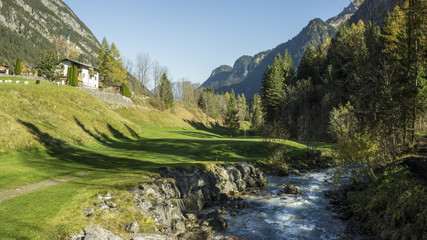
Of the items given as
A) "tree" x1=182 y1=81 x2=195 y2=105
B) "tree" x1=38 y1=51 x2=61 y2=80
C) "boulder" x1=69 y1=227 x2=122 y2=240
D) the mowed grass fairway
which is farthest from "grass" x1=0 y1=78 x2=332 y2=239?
"tree" x1=182 y1=81 x2=195 y2=105

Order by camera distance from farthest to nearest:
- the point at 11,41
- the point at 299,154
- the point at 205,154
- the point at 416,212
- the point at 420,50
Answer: the point at 11,41 → the point at 299,154 → the point at 205,154 → the point at 420,50 → the point at 416,212

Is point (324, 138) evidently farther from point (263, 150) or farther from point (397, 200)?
point (397, 200)

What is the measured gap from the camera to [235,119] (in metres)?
71.6

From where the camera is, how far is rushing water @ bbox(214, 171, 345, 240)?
13297 millimetres

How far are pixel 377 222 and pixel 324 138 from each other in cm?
4372

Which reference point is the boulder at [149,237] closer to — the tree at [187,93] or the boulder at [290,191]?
the boulder at [290,191]

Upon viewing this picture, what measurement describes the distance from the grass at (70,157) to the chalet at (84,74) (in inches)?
981

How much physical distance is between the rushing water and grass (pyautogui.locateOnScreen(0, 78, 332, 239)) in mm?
5942

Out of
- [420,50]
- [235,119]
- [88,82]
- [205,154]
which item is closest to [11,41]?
[88,82]

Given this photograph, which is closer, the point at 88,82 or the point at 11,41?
the point at 88,82

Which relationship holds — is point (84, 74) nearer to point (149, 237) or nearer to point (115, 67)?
point (115, 67)

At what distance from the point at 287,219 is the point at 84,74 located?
76.6 metres

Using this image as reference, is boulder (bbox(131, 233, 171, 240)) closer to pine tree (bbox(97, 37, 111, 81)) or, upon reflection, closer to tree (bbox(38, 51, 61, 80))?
tree (bbox(38, 51, 61, 80))

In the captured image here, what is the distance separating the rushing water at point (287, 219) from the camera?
13297 millimetres
